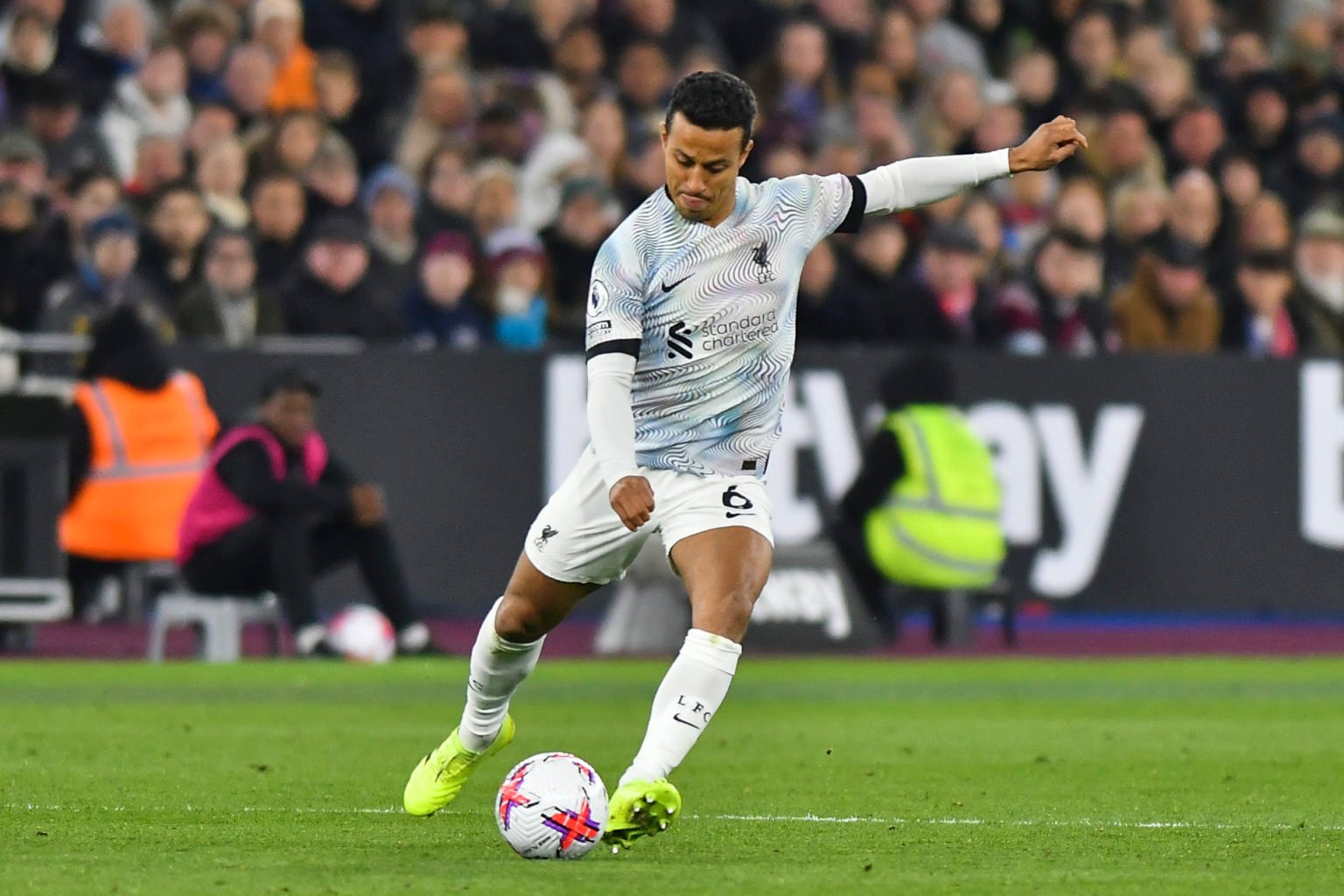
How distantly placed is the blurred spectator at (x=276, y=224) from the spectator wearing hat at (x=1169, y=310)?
5.64 metres

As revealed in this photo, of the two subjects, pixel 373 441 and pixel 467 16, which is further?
pixel 467 16

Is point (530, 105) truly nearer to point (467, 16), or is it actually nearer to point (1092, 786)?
point (467, 16)

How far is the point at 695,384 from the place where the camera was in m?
7.61

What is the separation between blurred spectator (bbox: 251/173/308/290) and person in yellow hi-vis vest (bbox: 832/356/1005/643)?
12.5 feet

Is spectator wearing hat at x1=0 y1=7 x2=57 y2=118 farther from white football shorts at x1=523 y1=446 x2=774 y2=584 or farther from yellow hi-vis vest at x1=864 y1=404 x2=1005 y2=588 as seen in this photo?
white football shorts at x1=523 y1=446 x2=774 y2=584

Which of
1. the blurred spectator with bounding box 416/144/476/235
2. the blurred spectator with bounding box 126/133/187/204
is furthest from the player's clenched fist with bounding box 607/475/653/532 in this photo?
the blurred spectator with bounding box 416/144/476/235

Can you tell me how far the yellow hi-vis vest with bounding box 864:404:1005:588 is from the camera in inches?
616

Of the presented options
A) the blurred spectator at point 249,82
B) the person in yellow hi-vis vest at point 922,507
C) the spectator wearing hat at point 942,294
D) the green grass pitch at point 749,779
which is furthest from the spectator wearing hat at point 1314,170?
the blurred spectator at point 249,82

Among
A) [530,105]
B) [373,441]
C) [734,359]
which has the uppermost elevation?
[530,105]

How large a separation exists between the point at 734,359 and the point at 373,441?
887cm

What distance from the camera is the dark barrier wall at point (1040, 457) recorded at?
53.2ft

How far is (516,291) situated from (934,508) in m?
3.02

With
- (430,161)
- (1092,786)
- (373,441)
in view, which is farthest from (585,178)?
(1092,786)

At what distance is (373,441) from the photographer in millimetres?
16234
